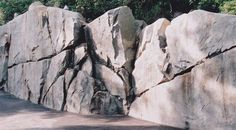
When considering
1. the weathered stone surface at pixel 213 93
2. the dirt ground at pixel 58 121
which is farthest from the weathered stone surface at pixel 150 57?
the weathered stone surface at pixel 213 93

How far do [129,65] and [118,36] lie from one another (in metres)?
0.79

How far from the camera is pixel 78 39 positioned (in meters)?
10.9

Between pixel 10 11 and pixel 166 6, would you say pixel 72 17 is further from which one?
pixel 10 11

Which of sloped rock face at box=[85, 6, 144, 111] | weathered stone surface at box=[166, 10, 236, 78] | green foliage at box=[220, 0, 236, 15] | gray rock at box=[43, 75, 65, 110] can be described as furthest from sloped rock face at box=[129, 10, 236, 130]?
gray rock at box=[43, 75, 65, 110]

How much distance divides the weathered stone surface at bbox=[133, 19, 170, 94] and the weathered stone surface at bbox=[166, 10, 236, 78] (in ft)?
1.10

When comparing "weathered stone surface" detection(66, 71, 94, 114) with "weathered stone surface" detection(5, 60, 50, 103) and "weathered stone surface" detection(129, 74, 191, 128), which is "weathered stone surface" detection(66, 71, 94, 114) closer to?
"weathered stone surface" detection(129, 74, 191, 128)

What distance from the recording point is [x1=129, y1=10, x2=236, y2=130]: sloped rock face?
7242mm

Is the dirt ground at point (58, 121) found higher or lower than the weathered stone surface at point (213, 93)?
lower

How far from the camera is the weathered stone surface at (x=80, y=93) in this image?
1016 centimetres

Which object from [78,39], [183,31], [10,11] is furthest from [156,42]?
[10,11]

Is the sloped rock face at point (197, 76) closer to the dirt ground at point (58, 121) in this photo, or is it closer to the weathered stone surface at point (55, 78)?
the dirt ground at point (58, 121)

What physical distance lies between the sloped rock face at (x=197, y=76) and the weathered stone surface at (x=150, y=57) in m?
0.08

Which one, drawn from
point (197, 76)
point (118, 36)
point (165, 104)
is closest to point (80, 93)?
point (118, 36)

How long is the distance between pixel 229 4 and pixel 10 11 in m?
10.6
